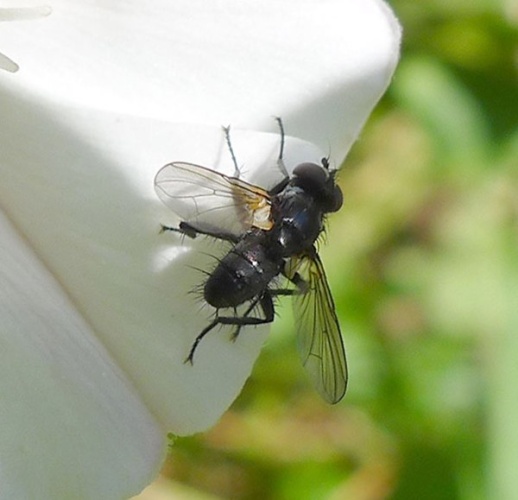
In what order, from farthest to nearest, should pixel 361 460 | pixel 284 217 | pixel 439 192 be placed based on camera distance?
pixel 439 192, pixel 361 460, pixel 284 217

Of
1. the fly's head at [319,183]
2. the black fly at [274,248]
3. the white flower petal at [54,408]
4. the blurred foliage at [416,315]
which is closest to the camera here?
the white flower petal at [54,408]

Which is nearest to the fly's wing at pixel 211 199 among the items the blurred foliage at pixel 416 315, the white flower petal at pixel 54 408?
the white flower petal at pixel 54 408

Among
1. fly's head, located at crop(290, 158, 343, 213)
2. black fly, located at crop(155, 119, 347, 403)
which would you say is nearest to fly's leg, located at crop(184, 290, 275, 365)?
black fly, located at crop(155, 119, 347, 403)

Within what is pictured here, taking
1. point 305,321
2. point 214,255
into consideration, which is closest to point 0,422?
point 214,255

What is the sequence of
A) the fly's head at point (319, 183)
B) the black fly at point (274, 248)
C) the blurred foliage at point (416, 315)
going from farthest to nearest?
the blurred foliage at point (416, 315) < the fly's head at point (319, 183) < the black fly at point (274, 248)

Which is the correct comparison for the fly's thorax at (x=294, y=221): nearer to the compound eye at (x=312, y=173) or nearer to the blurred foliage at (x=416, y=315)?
the compound eye at (x=312, y=173)

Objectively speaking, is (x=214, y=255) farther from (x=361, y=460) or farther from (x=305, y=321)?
(x=361, y=460)

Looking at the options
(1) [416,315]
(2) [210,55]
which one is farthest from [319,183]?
(1) [416,315]
